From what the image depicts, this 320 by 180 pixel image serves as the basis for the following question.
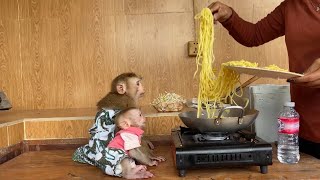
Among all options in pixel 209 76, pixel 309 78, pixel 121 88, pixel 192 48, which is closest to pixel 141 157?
pixel 121 88

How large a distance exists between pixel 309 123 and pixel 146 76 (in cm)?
155

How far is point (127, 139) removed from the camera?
1.51 meters

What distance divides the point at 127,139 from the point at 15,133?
871 millimetres

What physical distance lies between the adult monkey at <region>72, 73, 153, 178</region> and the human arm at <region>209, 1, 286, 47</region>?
1.78ft

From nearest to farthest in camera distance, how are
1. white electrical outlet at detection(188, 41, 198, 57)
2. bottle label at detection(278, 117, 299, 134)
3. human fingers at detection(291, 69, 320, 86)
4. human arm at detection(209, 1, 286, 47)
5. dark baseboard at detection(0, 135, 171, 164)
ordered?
human fingers at detection(291, 69, 320, 86)
bottle label at detection(278, 117, 299, 134)
human arm at detection(209, 1, 286, 47)
dark baseboard at detection(0, 135, 171, 164)
white electrical outlet at detection(188, 41, 198, 57)

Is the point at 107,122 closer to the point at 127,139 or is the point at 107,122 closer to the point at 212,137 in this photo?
the point at 127,139

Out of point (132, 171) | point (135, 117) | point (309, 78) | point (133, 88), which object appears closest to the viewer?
point (309, 78)

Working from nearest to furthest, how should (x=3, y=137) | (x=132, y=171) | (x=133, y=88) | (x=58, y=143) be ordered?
(x=132, y=171), (x=133, y=88), (x=3, y=137), (x=58, y=143)

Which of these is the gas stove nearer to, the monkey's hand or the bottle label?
the bottle label

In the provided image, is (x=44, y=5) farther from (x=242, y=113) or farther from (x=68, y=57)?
(x=242, y=113)

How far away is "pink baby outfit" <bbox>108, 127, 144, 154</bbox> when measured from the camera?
1506 mm

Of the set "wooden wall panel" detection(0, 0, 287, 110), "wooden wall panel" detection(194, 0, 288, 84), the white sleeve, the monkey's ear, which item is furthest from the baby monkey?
"wooden wall panel" detection(194, 0, 288, 84)

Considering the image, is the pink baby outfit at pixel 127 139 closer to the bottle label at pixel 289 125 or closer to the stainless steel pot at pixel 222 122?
the stainless steel pot at pixel 222 122

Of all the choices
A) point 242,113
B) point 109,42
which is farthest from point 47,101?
point 242,113
